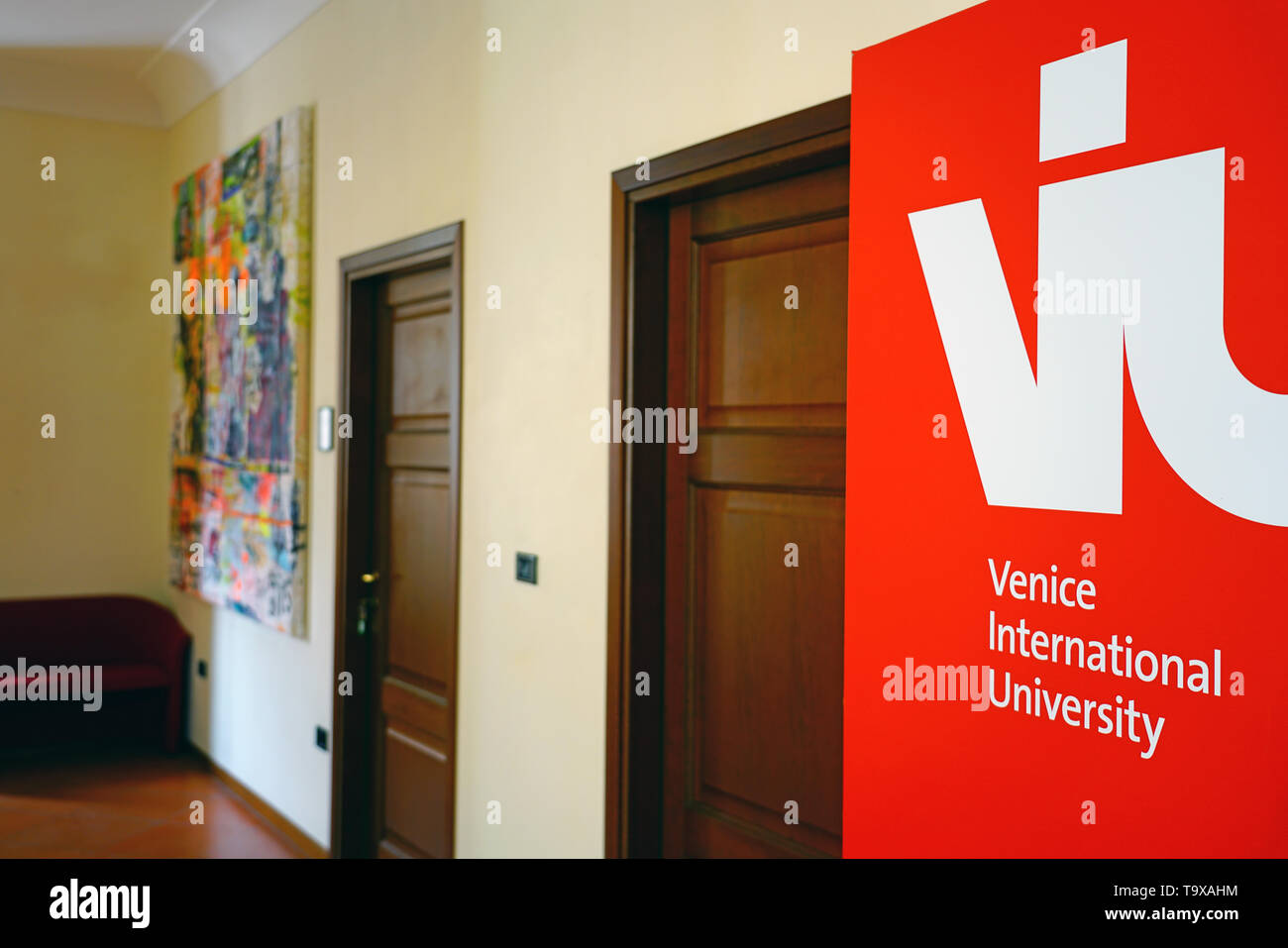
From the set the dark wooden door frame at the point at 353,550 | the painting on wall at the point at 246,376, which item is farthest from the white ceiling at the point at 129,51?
the dark wooden door frame at the point at 353,550

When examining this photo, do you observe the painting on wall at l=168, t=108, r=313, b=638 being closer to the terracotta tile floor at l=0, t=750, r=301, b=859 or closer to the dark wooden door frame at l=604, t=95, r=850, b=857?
the terracotta tile floor at l=0, t=750, r=301, b=859

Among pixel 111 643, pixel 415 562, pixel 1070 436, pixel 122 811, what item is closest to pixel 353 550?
pixel 415 562

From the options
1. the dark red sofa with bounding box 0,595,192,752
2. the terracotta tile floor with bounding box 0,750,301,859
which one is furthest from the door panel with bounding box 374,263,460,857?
the dark red sofa with bounding box 0,595,192,752

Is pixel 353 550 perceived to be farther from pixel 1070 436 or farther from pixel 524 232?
pixel 1070 436

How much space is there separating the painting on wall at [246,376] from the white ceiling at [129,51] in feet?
1.44

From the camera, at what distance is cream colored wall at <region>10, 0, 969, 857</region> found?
2.32 meters

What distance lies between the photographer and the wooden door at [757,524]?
7.12 ft

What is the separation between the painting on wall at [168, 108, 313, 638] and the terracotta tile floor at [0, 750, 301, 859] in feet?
2.99

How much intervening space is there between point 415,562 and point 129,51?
3.53 metres

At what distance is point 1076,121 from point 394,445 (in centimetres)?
Answer: 281

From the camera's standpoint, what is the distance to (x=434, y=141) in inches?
131
